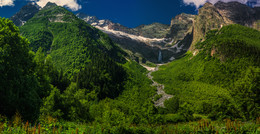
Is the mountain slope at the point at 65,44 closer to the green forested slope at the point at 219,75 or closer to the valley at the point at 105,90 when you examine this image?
the valley at the point at 105,90

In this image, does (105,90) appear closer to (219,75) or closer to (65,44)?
(65,44)

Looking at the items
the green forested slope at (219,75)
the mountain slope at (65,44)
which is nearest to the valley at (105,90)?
the green forested slope at (219,75)

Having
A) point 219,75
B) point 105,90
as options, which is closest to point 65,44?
point 105,90

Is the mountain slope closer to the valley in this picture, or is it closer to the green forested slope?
the valley

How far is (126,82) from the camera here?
89.8 meters

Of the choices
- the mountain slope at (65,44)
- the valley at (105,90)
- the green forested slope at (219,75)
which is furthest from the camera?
the mountain slope at (65,44)

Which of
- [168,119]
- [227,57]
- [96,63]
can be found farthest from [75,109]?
[227,57]

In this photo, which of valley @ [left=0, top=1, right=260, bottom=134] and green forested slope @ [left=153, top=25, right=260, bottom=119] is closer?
valley @ [left=0, top=1, right=260, bottom=134]

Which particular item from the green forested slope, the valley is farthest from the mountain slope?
the green forested slope

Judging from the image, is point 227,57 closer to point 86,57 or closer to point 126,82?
point 126,82

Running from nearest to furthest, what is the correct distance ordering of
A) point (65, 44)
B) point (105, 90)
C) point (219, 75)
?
point (105, 90) → point (219, 75) → point (65, 44)

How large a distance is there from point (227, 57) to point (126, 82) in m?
70.2

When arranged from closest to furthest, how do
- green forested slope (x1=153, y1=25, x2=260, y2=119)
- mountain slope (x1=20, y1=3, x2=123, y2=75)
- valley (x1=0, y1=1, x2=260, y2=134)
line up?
1. valley (x1=0, y1=1, x2=260, y2=134)
2. green forested slope (x1=153, y1=25, x2=260, y2=119)
3. mountain slope (x1=20, y1=3, x2=123, y2=75)

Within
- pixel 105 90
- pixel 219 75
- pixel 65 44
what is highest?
pixel 65 44
